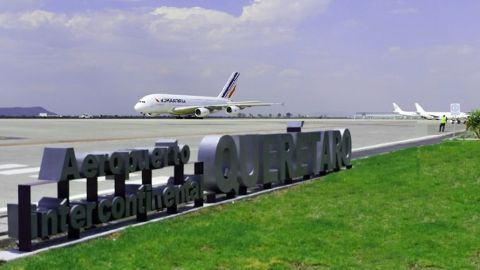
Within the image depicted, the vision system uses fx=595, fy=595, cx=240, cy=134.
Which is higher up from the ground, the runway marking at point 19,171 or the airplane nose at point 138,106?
the airplane nose at point 138,106

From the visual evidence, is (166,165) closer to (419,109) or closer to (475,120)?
(475,120)

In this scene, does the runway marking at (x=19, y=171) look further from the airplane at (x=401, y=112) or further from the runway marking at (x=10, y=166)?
the airplane at (x=401, y=112)

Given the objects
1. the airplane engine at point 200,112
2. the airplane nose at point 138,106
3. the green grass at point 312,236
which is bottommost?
the green grass at point 312,236

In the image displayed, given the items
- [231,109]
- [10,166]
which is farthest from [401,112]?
[10,166]

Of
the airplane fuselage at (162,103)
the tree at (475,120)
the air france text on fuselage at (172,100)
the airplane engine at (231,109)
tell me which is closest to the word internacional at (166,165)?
the tree at (475,120)

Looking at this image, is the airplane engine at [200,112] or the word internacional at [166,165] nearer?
the word internacional at [166,165]

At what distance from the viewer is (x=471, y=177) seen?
14.4 meters

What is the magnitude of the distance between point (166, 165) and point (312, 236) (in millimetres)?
3141

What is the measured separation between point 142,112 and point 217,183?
68.8 meters

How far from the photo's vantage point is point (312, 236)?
820 cm

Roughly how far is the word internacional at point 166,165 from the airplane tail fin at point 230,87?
3384 inches

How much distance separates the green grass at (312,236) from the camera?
270 inches

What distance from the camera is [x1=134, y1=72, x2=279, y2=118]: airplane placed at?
7788cm

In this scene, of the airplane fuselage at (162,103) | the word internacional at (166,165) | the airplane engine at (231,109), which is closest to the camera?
the word internacional at (166,165)
